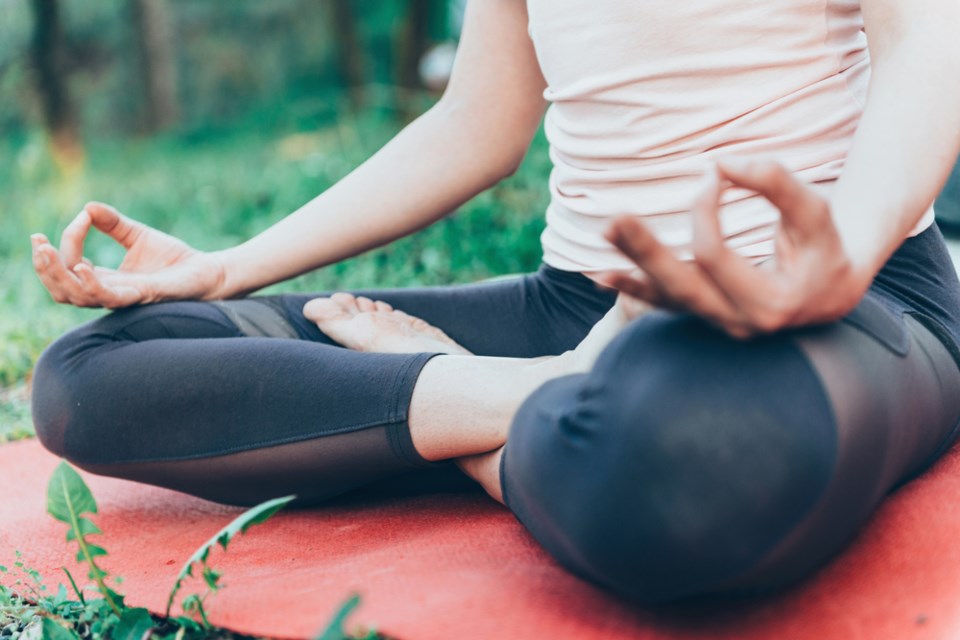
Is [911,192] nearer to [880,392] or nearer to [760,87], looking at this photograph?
[880,392]

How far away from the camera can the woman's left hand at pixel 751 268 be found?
81 centimetres

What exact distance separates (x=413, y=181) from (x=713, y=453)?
101 cm

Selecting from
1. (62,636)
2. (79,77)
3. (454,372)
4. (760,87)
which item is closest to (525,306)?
(454,372)

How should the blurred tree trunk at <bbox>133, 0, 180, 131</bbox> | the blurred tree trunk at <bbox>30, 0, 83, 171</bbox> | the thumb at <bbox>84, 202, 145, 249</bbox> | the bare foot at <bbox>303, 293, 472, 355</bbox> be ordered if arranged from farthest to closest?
the blurred tree trunk at <bbox>133, 0, 180, 131</bbox> < the blurred tree trunk at <bbox>30, 0, 83, 171</bbox> < the thumb at <bbox>84, 202, 145, 249</bbox> < the bare foot at <bbox>303, 293, 472, 355</bbox>

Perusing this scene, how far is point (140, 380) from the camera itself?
4.68 ft

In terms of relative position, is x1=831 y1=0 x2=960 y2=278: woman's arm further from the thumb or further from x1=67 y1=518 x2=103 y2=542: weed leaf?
the thumb

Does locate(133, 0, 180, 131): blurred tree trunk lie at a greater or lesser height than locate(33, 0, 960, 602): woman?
lesser

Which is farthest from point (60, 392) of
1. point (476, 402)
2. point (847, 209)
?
point (847, 209)

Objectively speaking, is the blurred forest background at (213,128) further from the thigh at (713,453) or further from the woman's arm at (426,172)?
the thigh at (713,453)

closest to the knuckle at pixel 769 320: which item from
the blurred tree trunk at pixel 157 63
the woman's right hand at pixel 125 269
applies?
the woman's right hand at pixel 125 269

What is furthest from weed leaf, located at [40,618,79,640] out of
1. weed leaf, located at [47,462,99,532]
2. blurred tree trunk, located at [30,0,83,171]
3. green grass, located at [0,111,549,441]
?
blurred tree trunk, located at [30,0,83,171]

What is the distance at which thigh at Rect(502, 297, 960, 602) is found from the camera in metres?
0.89

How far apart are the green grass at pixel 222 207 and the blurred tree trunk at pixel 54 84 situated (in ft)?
0.43

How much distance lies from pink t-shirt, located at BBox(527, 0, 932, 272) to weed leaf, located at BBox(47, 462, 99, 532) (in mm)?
683
